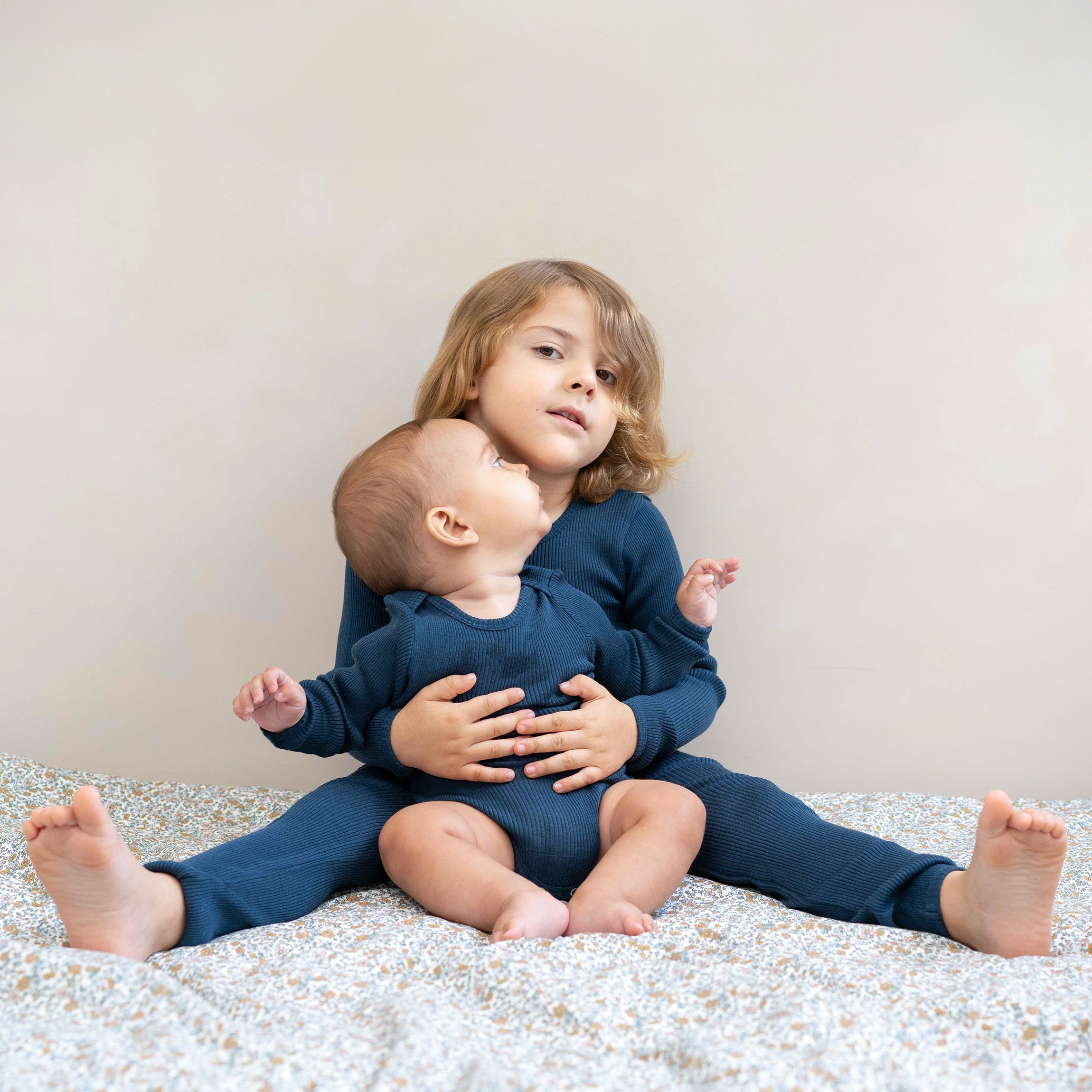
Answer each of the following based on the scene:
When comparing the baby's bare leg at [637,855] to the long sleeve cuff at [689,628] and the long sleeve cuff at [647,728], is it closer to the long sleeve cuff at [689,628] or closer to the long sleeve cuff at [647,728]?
the long sleeve cuff at [647,728]

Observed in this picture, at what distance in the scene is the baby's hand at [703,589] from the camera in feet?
4.14

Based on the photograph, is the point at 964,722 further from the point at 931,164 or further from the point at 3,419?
the point at 3,419

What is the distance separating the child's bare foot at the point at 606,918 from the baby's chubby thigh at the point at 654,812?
0.13m

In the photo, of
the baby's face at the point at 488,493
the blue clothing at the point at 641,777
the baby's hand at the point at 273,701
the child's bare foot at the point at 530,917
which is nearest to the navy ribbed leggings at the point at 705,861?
the blue clothing at the point at 641,777

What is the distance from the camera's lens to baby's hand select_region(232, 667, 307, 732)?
1057 millimetres

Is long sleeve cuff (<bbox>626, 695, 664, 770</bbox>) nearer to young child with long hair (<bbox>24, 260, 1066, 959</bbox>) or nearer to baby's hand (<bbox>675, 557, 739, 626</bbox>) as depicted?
young child with long hair (<bbox>24, 260, 1066, 959</bbox>)

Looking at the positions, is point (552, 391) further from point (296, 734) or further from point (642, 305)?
point (296, 734)

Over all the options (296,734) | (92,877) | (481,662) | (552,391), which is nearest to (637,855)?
(481,662)

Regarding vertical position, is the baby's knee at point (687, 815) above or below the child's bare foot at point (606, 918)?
above

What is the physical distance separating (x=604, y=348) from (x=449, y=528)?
1.34ft

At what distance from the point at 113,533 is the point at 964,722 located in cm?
151

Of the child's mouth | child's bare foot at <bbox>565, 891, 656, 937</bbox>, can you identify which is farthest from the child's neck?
child's bare foot at <bbox>565, 891, 656, 937</bbox>

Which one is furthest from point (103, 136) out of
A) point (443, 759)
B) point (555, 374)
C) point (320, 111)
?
point (443, 759)

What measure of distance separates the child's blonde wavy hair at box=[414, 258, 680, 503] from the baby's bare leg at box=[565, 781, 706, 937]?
0.51m
